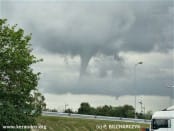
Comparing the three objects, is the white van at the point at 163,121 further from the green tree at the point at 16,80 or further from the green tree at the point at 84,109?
the green tree at the point at 84,109

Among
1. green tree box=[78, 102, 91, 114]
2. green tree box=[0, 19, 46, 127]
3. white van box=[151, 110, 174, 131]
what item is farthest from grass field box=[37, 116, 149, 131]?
green tree box=[78, 102, 91, 114]

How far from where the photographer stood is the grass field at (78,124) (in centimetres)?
6315

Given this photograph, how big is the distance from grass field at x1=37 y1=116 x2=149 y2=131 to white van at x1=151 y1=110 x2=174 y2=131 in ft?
96.3

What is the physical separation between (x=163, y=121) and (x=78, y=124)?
35.5 m

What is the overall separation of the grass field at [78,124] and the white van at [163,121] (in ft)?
96.3

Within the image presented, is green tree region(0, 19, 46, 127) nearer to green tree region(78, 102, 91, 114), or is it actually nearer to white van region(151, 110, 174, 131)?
white van region(151, 110, 174, 131)

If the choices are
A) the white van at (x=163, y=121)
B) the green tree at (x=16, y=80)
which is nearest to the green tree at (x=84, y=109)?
the green tree at (x=16, y=80)

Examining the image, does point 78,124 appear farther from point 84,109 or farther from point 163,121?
point 84,109

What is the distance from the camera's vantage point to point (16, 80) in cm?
3875

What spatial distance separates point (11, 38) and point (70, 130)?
26075mm

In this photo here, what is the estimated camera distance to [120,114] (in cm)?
13425

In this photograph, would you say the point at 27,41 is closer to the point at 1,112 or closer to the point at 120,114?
the point at 1,112

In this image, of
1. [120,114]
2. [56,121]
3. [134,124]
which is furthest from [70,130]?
[120,114]

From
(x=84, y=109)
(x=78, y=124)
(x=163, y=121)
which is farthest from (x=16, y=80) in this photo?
(x=84, y=109)
